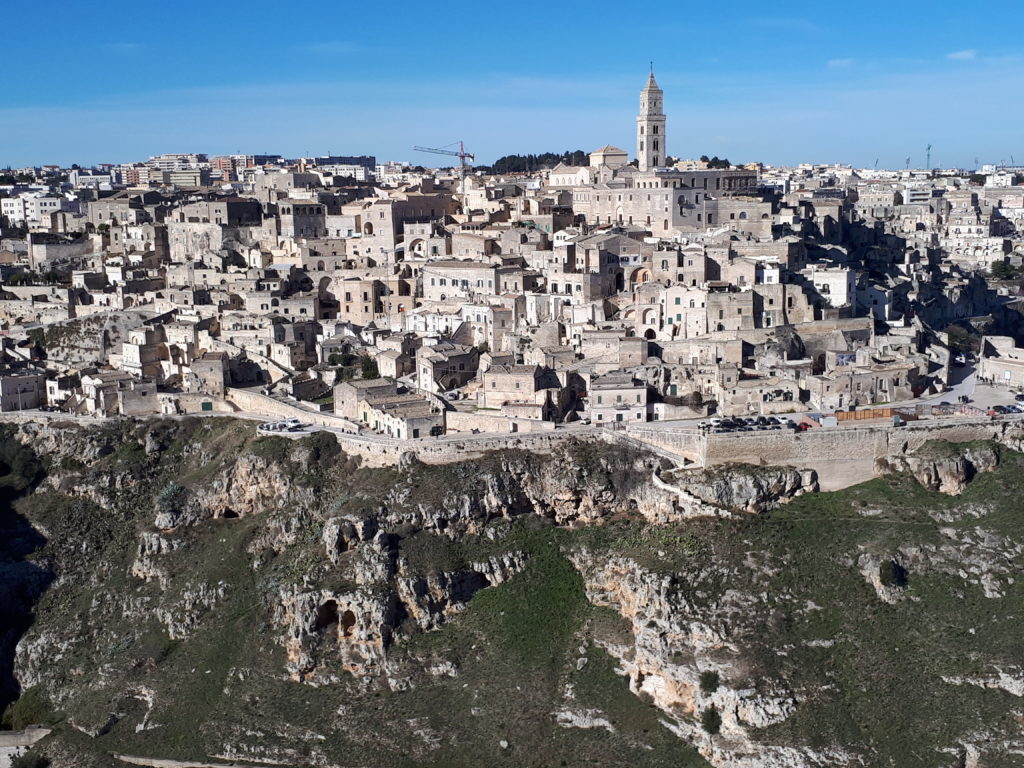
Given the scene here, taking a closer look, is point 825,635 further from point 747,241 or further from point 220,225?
point 220,225

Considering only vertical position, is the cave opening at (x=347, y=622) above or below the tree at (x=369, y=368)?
below

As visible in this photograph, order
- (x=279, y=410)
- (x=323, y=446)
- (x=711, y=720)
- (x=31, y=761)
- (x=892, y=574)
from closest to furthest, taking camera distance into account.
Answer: (x=711, y=720) → (x=892, y=574) → (x=31, y=761) → (x=323, y=446) → (x=279, y=410)

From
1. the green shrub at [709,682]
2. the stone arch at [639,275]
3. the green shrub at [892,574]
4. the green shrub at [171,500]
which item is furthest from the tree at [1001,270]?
the green shrub at [171,500]

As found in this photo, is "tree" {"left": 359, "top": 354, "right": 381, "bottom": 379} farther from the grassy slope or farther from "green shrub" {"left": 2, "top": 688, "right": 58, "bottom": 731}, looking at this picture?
"green shrub" {"left": 2, "top": 688, "right": 58, "bottom": 731}

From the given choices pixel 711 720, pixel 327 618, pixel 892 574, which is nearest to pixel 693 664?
pixel 711 720

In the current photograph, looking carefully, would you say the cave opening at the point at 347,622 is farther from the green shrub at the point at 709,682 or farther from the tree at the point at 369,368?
the tree at the point at 369,368

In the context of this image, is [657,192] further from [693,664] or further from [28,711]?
[28,711]
